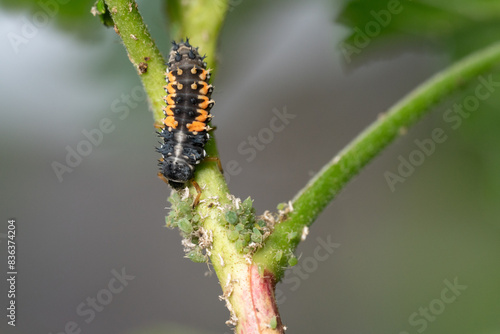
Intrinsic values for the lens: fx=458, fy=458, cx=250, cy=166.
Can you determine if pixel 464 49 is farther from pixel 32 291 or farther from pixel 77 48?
pixel 32 291

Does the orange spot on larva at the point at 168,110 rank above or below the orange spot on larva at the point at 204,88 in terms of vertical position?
below

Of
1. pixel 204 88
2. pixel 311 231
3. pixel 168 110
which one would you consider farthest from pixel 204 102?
pixel 311 231

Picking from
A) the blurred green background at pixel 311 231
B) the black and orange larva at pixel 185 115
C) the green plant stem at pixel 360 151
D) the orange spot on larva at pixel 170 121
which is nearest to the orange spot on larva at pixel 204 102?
the black and orange larva at pixel 185 115

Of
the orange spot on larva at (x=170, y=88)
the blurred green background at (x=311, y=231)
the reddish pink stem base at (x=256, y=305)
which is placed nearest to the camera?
the reddish pink stem base at (x=256, y=305)

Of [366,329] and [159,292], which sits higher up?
[159,292]

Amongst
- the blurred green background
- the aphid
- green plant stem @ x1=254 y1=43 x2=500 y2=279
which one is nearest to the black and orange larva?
the aphid

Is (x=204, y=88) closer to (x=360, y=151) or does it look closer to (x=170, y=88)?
(x=170, y=88)

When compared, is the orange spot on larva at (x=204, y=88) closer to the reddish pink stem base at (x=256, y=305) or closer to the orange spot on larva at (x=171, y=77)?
the orange spot on larva at (x=171, y=77)

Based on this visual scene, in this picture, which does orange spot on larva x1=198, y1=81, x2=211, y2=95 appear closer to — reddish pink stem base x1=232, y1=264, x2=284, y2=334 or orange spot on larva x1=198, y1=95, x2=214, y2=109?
orange spot on larva x1=198, y1=95, x2=214, y2=109

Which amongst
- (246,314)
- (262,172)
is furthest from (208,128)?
(262,172)
